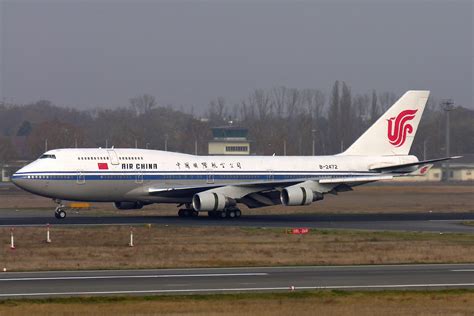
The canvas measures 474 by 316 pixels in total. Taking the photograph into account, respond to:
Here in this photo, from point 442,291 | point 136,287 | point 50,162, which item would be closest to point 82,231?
point 50,162

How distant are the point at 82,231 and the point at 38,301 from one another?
20.8 m

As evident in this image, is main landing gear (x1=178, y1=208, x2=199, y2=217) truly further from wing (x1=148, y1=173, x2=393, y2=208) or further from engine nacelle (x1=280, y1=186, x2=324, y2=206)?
engine nacelle (x1=280, y1=186, x2=324, y2=206)

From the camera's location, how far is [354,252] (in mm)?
35281

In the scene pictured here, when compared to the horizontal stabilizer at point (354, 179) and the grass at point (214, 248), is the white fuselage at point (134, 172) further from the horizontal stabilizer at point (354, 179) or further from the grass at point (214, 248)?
the grass at point (214, 248)

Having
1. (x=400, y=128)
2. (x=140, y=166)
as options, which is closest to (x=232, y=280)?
(x=140, y=166)

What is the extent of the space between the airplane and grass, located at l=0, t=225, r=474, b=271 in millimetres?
6837

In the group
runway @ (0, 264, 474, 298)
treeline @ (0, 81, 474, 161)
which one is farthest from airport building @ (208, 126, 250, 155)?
runway @ (0, 264, 474, 298)

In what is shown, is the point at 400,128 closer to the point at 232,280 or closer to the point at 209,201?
the point at 209,201

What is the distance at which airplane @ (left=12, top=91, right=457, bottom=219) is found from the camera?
2040 inches

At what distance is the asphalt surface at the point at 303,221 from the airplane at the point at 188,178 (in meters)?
1.08

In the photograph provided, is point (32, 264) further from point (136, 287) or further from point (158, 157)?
point (158, 157)

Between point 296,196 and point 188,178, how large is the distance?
253 inches

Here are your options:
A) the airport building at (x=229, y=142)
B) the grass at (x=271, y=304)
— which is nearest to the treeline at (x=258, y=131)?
the airport building at (x=229, y=142)

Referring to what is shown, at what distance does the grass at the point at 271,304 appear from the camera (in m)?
21.7
